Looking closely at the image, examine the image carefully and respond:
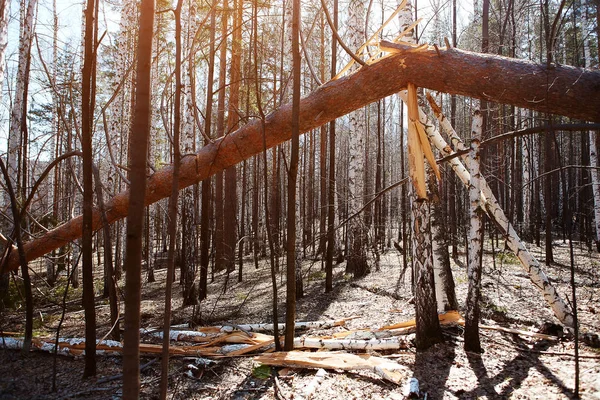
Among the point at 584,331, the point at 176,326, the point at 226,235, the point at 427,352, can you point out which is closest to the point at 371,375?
the point at 427,352

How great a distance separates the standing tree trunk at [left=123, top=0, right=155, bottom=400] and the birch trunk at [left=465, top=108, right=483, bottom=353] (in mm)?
3794

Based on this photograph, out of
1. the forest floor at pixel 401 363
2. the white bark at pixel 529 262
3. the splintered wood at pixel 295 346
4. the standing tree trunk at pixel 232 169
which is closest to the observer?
the forest floor at pixel 401 363

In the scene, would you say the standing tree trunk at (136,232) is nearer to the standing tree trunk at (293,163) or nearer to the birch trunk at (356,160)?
the standing tree trunk at (293,163)

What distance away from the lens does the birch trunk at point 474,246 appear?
437cm

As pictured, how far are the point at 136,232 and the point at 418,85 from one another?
3.69m

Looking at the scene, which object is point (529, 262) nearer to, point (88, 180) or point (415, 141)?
point (415, 141)

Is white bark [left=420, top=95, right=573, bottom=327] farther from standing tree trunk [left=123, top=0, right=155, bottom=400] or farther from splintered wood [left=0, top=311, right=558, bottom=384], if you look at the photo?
standing tree trunk [left=123, top=0, right=155, bottom=400]

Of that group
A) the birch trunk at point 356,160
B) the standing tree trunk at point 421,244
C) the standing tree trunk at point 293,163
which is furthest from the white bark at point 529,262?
the birch trunk at point 356,160

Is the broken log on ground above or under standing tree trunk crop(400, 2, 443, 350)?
under

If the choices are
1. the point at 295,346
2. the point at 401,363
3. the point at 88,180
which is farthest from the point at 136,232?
the point at 401,363

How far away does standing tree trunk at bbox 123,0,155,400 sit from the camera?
165cm

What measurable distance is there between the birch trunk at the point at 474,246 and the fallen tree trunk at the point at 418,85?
634mm

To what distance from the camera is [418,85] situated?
14.3 ft

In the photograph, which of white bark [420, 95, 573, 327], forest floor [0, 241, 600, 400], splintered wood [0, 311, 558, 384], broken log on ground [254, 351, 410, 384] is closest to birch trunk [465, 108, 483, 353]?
forest floor [0, 241, 600, 400]
